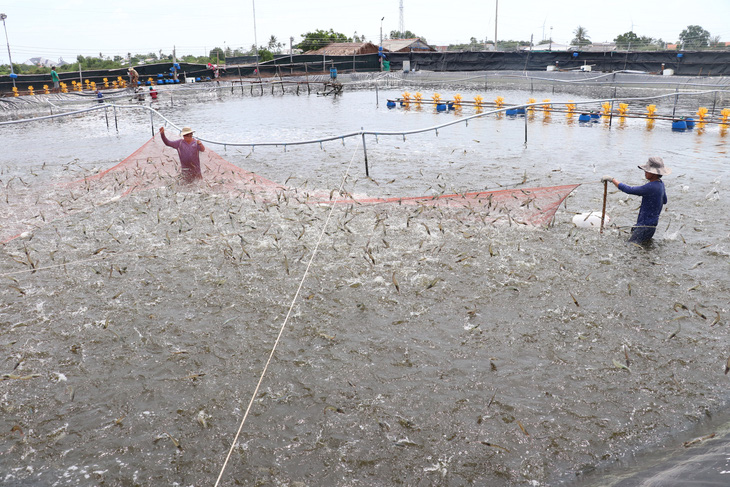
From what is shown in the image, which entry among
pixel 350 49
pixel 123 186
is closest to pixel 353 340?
pixel 123 186

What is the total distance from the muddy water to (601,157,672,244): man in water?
320 mm

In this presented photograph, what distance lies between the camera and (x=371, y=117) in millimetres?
24250

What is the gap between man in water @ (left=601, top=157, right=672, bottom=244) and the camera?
7.50 m

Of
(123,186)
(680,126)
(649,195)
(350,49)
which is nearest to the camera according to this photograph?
(649,195)

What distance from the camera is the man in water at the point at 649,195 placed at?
24.6 ft

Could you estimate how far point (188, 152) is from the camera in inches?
461

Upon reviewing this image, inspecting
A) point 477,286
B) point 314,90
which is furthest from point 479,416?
point 314,90

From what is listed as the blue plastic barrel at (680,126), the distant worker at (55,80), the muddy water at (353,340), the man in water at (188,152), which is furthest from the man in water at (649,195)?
the distant worker at (55,80)

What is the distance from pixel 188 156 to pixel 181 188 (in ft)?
2.44

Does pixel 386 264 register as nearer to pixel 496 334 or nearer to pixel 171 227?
pixel 496 334

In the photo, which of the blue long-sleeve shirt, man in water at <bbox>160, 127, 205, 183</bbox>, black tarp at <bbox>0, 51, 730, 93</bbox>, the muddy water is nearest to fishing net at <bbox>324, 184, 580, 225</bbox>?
the muddy water

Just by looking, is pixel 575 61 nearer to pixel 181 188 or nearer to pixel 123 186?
pixel 181 188

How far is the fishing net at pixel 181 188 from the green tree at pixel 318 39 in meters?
58.7

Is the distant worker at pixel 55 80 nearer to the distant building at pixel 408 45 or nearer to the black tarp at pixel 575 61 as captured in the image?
the black tarp at pixel 575 61
